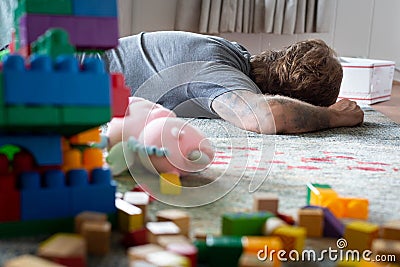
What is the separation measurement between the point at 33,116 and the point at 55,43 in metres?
0.10

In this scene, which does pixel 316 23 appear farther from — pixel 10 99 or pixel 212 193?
pixel 10 99

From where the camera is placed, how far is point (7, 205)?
698mm

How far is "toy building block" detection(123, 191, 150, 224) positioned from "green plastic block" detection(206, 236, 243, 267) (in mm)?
161

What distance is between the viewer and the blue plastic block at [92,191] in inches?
28.9

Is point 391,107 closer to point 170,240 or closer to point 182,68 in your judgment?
point 182,68

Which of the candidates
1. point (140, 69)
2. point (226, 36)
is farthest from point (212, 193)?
point (226, 36)

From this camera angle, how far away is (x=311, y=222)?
76 centimetres

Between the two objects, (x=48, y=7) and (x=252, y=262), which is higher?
(x=48, y=7)

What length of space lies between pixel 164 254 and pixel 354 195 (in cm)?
52

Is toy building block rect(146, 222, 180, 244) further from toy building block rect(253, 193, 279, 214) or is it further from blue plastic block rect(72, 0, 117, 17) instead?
blue plastic block rect(72, 0, 117, 17)

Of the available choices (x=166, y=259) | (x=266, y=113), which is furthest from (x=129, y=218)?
(x=266, y=113)

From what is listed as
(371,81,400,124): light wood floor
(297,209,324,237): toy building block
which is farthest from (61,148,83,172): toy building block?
(371,81,400,124): light wood floor

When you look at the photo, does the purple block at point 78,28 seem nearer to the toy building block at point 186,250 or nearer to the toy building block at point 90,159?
the toy building block at point 90,159

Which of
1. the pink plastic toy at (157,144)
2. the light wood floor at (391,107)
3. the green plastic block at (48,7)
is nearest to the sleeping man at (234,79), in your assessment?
the light wood floor at (391,107)
